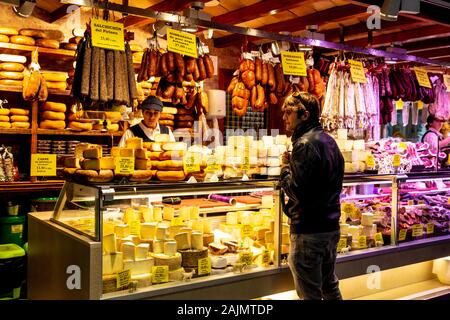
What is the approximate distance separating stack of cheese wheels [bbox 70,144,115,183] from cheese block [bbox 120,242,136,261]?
17.6 inches

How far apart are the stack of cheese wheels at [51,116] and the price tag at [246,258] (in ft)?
12.8

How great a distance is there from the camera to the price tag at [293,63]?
468cm

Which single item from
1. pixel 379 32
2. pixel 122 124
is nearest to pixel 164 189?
pixel 122 124

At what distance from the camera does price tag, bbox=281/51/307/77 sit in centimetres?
468

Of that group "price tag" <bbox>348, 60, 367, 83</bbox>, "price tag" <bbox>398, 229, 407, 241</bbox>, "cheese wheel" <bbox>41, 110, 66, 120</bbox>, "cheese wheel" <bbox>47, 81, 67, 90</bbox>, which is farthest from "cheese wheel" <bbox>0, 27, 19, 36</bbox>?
"price tag" <bbox>398, 229, 407, 241</bbox>

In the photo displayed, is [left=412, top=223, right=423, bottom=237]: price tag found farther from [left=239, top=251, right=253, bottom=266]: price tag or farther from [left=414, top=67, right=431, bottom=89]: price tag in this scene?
[left=239, top=251, right=253, bottom=266]: price tag

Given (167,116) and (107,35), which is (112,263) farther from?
(167,116)

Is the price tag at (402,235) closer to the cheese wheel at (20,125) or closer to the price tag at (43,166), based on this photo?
the price tag at (43,166)

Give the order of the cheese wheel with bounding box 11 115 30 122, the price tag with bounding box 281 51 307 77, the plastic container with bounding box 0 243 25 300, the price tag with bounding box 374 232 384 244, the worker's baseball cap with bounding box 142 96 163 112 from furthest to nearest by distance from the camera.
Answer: the cheese wheel with bounding box 11 115 30 122
the worker's baseball cap with bounding box 142 96 163 112
the plastic container with bounding box 0 243 25 300
the price tag with bounding box 281 51 307 77
the price tag with bounding box 374 232 384 244

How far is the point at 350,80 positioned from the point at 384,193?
128cm

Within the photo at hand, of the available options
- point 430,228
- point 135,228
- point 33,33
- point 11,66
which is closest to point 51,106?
point 11,66
